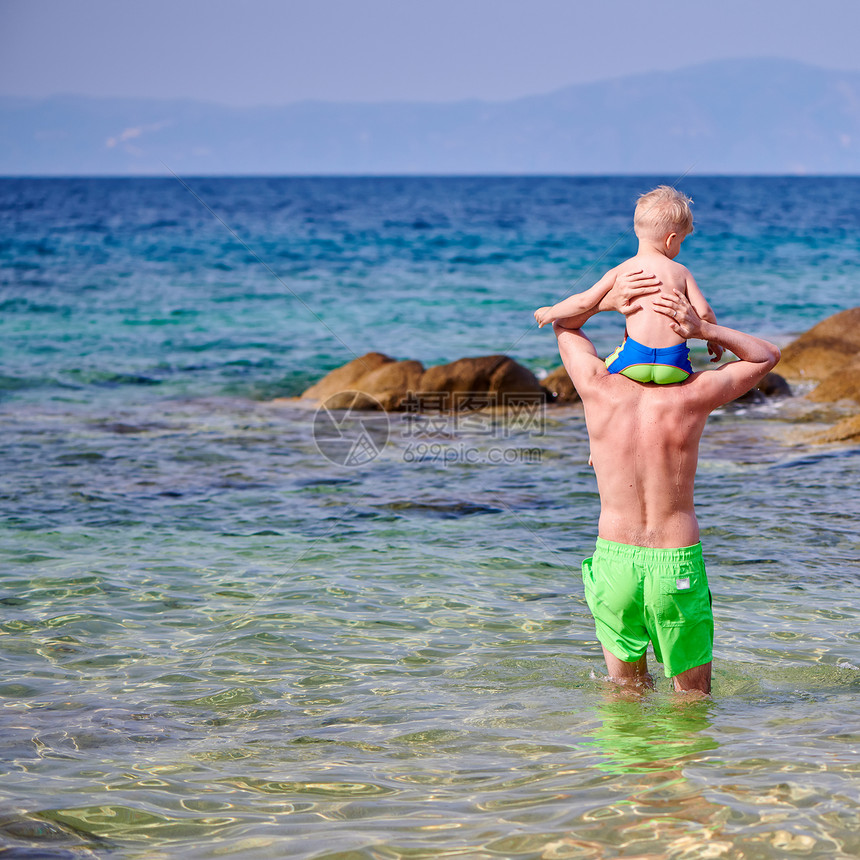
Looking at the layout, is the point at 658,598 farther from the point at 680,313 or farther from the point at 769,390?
the point at 769,390

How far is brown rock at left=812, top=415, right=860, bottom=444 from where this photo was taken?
10375mm

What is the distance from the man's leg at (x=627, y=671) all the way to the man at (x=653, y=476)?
28 cm

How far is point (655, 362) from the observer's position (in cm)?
385

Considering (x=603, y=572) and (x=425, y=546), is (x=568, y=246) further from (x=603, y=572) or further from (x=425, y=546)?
(x=603, y=572)

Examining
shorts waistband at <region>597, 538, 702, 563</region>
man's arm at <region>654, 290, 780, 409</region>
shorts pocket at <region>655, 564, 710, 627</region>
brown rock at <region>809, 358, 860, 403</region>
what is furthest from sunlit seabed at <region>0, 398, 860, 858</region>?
brown rock at <region>809, 358, 860, 403</region>

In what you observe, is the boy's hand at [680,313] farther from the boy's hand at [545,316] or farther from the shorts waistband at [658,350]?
the boy's hand at [545,316]

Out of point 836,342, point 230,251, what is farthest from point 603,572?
point 230,251

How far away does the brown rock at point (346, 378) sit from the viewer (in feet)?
46.2

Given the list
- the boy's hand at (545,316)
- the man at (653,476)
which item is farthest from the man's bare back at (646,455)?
the boy's hand at (545,316)

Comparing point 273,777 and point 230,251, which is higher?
point 230,251

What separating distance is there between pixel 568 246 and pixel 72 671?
38.3 metres

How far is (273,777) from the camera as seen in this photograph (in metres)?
4.00

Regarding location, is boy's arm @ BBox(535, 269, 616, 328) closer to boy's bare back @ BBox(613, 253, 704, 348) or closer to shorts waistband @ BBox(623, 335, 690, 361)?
boy's bare back @ BBox(613, 253, 704, 348)

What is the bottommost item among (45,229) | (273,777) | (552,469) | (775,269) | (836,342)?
(273,777)
